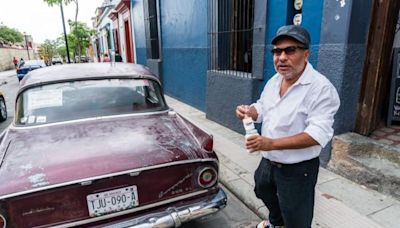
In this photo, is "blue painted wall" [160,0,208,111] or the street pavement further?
"blue painted wall" [160,0,208,111]

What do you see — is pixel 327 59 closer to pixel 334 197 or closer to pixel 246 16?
pixel 334 197

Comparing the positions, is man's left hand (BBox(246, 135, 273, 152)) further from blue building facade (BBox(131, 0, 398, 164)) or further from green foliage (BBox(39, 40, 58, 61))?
green foliage (BBox(39, 40, 58, 61))

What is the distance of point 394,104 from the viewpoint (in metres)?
3.77

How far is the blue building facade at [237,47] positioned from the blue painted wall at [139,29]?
1.07 metres

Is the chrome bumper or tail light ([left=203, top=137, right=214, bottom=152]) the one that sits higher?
tail light ([left=203, top=137, right=214, bottom=152])

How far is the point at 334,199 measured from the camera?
9.89 feet

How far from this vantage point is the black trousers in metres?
1.89

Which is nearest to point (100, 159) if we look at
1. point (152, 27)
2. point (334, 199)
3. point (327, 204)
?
point (327, 204)

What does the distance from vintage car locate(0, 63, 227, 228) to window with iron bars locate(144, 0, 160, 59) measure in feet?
23.7

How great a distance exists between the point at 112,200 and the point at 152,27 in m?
8.86

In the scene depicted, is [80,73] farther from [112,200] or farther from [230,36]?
[230,36]

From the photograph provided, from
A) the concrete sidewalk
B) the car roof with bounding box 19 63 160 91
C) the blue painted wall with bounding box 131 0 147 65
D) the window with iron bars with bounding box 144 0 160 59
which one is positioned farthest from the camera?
the blue painted wall with bounding box 131 0 147 65

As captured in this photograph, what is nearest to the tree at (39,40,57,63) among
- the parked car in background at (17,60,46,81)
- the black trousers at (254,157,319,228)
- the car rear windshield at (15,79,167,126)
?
the parked car in background at (17,60,46,81)

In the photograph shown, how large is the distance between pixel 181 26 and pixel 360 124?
17.8ft
